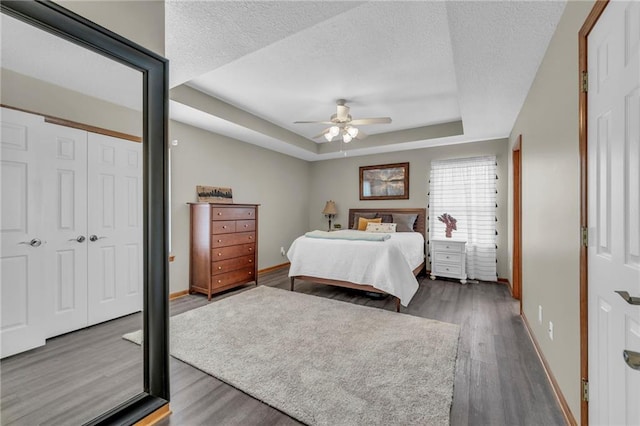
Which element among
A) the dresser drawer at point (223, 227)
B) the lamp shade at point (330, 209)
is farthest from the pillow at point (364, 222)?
the dresser drawer at point (223, 227)

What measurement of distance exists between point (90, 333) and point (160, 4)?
2288 millimetres

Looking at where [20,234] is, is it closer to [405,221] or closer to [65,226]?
[65,226]

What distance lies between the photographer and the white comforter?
3.17 m

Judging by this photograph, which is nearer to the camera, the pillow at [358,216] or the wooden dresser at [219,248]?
the wooden dresser at [219,248]

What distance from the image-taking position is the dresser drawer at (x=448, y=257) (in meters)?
4.48

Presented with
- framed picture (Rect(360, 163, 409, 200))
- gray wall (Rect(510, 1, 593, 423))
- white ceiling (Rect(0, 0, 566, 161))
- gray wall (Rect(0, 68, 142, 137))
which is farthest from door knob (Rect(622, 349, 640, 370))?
framed picture (Rect(360, 163, 409, 200))

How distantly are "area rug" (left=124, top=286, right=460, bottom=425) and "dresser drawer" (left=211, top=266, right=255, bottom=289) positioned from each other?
1.63ft

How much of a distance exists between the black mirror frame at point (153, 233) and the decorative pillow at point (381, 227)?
398 cm

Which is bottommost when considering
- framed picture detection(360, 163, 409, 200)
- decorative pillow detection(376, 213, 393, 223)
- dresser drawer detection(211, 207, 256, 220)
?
decorative pillow detection(376, 213, 393, 223)

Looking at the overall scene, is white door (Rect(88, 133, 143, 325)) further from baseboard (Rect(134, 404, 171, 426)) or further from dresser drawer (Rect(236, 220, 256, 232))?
dresser drawer (Rect(236, 220, 256, 232))

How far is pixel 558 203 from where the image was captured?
165 centimetres

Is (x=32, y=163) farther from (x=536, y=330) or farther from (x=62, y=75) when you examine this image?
(x=536, y=330)

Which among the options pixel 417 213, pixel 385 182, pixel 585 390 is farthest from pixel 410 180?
pixel 585 390

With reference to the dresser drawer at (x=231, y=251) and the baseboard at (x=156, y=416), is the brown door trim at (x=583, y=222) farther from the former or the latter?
the dresser drawer at (x=231, y=251)
